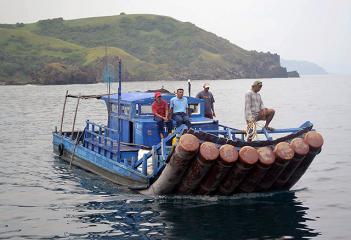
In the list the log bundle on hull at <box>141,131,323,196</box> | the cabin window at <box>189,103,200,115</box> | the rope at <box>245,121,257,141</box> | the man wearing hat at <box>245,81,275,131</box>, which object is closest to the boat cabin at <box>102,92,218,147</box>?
the cabin window at <box>189,103,200,115</box>

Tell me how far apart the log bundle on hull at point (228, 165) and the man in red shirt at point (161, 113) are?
3.05 m

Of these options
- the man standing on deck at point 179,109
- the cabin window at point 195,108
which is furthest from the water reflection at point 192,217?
the cabin window at point 195,108

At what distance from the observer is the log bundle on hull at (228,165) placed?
17.2m

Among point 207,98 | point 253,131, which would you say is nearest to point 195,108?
point 207,98

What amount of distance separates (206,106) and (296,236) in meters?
9.78

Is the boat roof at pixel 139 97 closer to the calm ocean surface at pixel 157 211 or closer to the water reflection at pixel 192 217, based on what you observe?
the calm ocean surface at pixel 157 211

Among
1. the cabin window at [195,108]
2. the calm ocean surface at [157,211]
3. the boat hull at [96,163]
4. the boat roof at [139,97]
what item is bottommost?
the calm ocean surface at [157,211]

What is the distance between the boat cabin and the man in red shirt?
52 centimetres

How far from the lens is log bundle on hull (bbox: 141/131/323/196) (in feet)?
56.4

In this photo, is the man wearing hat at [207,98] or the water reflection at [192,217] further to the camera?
the man wearing hat at [207,98]

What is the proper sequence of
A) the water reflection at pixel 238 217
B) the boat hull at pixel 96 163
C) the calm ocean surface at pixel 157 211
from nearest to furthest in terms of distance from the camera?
1. the water reflection at pixel 238 217
2. the calm ocean surface at pixel 157 211
3. the boat hull at pixel 96 163

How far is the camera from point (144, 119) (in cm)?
2272

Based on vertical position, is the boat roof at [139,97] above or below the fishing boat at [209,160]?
above

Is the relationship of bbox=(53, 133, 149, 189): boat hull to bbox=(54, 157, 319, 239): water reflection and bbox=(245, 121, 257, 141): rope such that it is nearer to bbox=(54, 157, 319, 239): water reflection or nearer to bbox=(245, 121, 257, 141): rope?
bbox=(54, 157, 319, 239): water reflection
